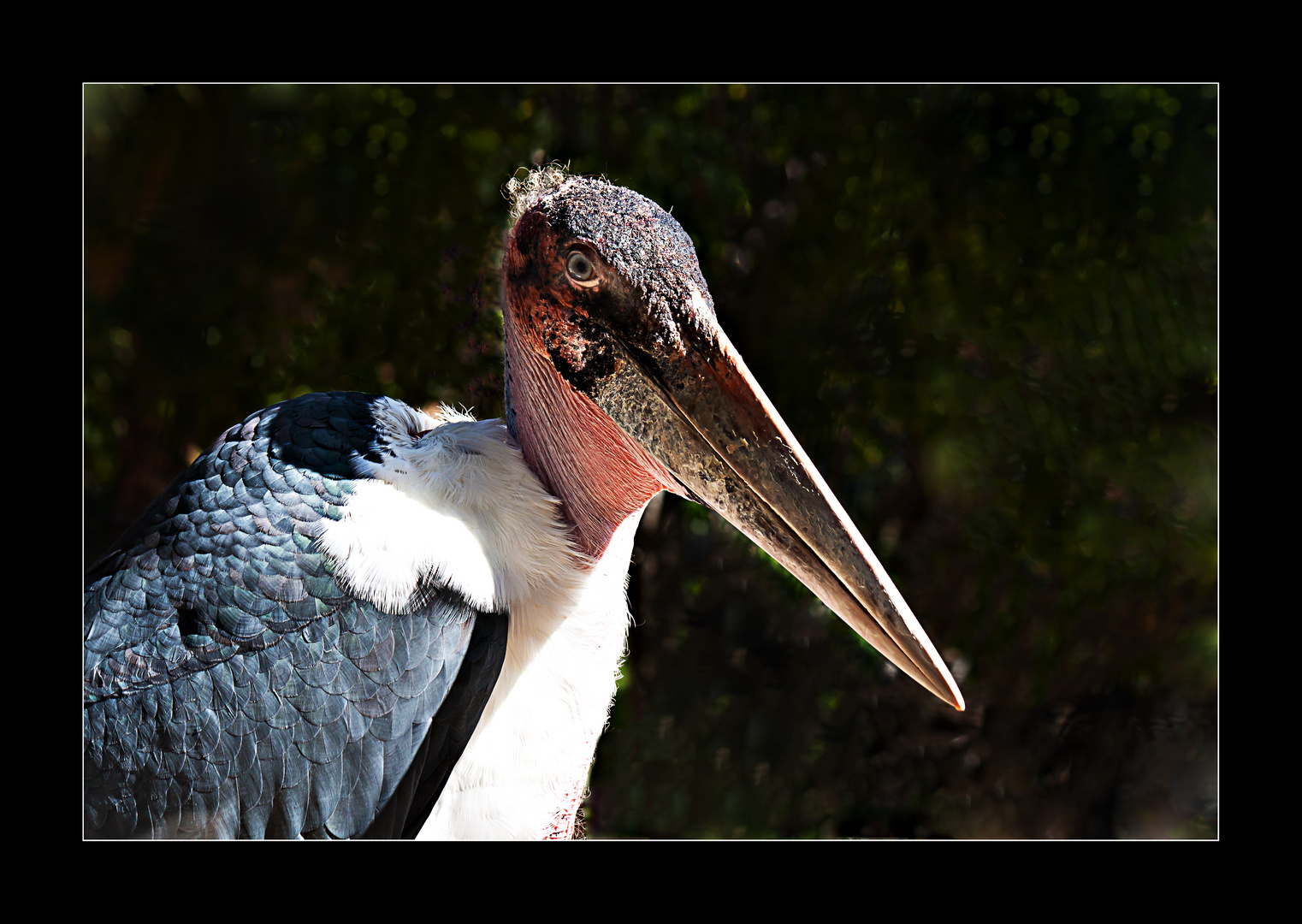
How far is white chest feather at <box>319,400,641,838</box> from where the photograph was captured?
140 centimetres

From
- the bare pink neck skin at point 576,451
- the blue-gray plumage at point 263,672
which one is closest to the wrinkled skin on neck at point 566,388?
the bare pink neck skin at point 576,451

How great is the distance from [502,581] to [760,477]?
441mm

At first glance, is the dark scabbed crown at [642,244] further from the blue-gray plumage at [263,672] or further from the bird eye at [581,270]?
the blue-gray plumage at [263,672]

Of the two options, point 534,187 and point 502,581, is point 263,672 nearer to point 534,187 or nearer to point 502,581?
point 502,581

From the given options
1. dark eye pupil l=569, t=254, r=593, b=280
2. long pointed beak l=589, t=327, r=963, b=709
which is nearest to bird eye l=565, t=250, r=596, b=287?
dark eye pupil l=569, t=254, r=593, b=280

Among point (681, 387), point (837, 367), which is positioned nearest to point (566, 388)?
point (681, 387)

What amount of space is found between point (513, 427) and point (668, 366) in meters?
0.39

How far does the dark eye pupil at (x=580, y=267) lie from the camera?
135 centimetres

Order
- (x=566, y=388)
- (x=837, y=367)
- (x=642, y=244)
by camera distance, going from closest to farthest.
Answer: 1. (x=642, y=244)
2. (x=566, y=388)
3. (x=837, y=367)

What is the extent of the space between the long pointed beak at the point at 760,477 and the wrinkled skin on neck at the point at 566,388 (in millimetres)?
59

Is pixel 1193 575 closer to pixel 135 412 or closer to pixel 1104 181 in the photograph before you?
pixel 1104 181

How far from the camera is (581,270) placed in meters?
1.36

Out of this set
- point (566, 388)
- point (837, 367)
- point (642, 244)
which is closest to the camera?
point (642, 244)

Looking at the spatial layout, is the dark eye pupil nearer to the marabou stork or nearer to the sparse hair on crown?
the marabou stork
